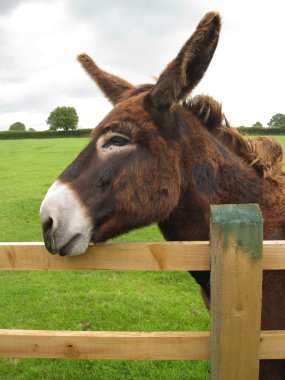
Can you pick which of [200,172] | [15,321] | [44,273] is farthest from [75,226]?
[44,273]

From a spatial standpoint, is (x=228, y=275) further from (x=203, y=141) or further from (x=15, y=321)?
(x=15, y=321)

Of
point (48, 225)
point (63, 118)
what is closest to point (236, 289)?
point (48, 225)

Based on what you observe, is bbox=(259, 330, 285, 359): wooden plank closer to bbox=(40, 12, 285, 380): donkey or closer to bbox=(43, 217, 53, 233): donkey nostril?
bbox=(40, 12, 285, 380): donkey

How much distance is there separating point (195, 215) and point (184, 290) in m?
4.41

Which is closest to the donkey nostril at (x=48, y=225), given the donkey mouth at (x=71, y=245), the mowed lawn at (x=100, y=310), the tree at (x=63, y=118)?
the donkey mouth at (x=71, y=245)

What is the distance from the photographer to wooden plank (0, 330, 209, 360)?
8.25 feet

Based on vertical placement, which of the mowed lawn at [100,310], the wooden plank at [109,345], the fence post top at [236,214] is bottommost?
the mowed lawn at [100,310]

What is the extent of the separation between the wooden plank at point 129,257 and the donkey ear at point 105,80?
5.05 feet

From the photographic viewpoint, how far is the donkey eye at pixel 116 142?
2.59 metres

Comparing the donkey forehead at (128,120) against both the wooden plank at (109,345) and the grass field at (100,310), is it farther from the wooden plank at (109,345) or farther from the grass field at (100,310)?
the grass field at (100,310)

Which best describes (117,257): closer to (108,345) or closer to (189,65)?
(108,345)

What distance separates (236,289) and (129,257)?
0.68m

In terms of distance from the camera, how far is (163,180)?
2551 millimetres

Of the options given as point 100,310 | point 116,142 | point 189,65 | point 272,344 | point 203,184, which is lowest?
point 100,310
